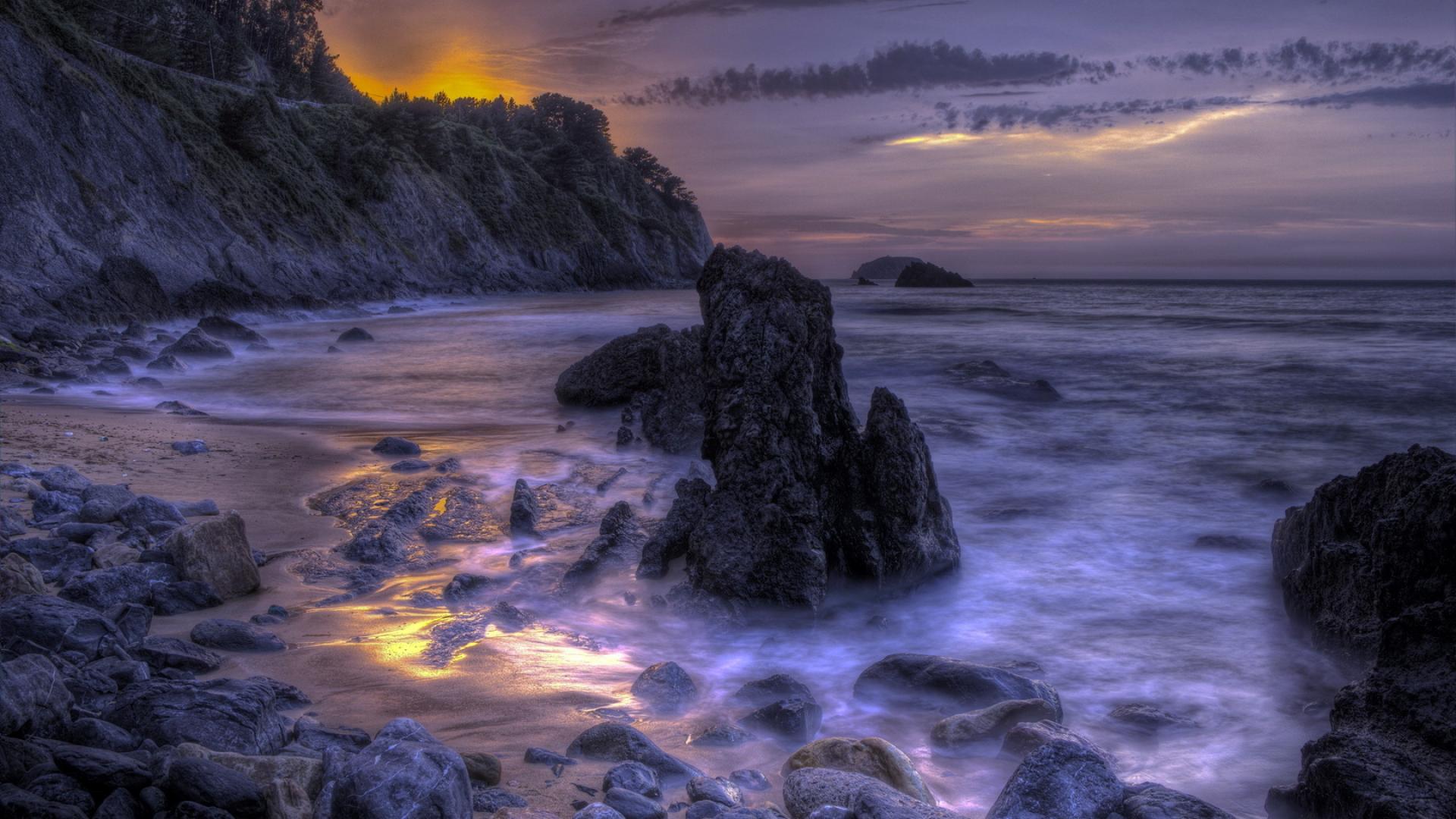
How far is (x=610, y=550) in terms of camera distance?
520cm

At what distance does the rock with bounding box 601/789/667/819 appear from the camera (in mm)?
2486

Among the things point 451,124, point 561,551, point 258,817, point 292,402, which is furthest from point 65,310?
point 451,124

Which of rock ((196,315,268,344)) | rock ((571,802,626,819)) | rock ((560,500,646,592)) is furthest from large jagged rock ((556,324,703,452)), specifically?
rock ((196,315,268,344))

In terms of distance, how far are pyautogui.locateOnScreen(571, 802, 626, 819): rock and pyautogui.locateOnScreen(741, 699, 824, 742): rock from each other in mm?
960

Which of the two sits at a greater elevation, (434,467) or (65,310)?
(65,310)

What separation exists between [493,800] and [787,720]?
1136 millimetres

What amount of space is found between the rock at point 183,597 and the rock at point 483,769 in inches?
76.7

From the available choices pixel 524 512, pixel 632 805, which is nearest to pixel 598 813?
pixel 632 805

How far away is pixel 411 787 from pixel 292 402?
1052 cm

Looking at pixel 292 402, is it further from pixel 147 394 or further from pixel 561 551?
pixel 561 551

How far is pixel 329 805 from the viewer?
222cm

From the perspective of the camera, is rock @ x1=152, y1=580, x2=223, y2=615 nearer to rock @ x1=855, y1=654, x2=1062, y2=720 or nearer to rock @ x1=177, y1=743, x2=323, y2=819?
rock @ x1=177, y1=743, x2=323, y2=819

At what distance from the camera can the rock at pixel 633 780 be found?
2.65 m

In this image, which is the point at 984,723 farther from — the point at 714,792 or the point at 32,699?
the point at 32,699
